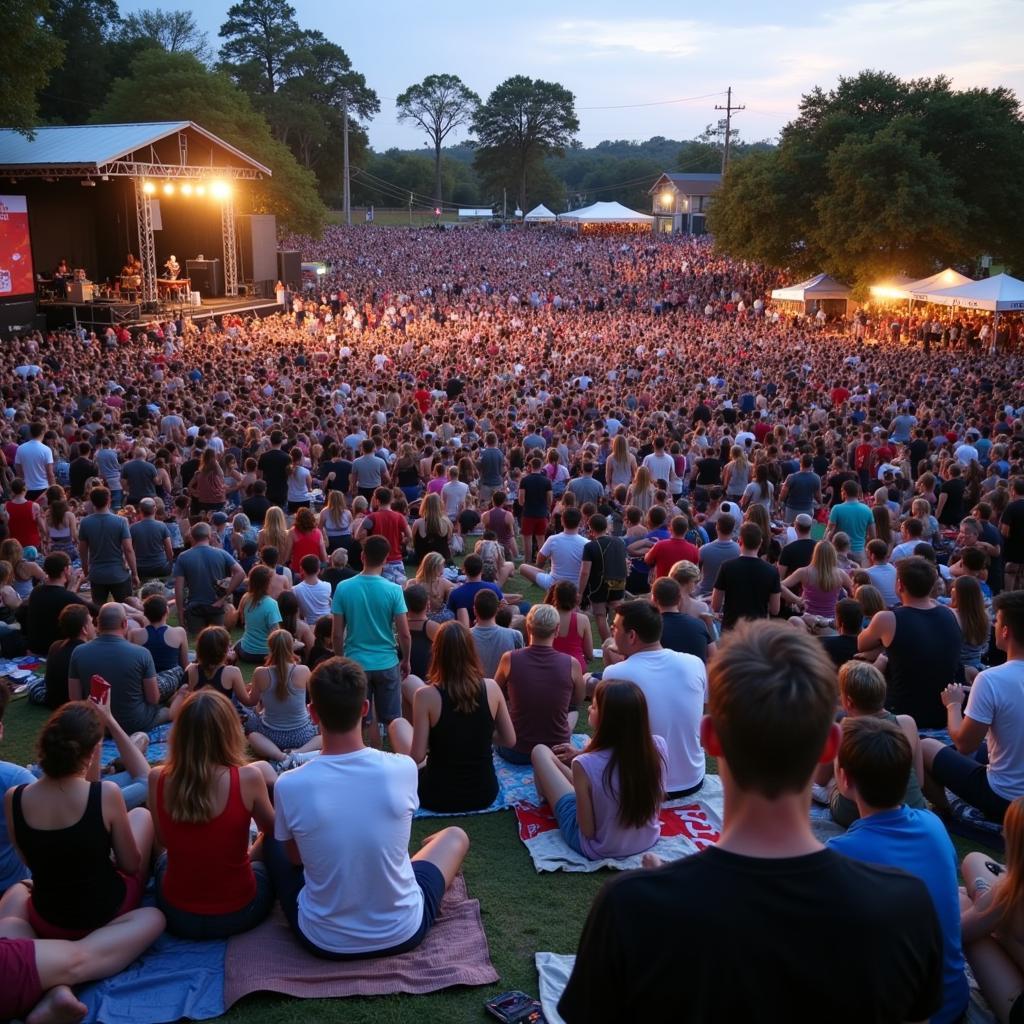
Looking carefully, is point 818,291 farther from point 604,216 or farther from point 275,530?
point 604,216

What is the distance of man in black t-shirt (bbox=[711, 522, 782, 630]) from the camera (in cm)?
680

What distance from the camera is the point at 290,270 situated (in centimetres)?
3516

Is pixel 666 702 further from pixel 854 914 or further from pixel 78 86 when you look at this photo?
pixel 78 86

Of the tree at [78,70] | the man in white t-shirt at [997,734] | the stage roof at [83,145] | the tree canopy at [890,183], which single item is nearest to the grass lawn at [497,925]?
the man in white t-shirt at [997,734]

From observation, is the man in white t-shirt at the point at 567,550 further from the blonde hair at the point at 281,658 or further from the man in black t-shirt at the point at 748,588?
the blonde hair at the point at 281,658

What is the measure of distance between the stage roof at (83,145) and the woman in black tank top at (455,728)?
22889mm

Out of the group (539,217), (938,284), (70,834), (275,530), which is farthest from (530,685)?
(539,217)

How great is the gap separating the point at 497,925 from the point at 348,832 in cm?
92

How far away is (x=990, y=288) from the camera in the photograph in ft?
76.0

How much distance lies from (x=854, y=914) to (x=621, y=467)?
32.5 ft

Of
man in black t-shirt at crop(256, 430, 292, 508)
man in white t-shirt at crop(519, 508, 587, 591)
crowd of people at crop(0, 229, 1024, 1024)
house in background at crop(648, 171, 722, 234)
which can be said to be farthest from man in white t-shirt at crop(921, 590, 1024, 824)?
house in background at crop(648, 171, 722, 234)

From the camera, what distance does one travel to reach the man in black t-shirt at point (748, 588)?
680cm

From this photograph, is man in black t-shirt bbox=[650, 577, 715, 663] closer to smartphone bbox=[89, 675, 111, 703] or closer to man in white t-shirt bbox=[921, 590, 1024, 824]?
man in white t-shirt bbox=[921, 590, 1024, 824]

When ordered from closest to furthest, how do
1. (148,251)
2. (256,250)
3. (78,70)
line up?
(148,251)
(256,250)
(78,70)
